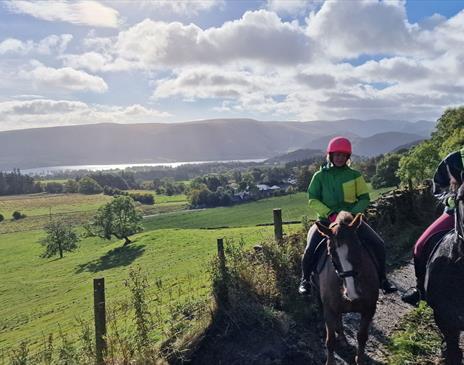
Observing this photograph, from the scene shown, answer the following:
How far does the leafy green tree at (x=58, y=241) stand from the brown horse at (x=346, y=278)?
216 ft

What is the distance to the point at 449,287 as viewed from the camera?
545 centimetres

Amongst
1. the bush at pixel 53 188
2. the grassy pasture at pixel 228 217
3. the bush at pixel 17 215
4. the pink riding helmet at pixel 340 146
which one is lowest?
the bush at pixel 17 215

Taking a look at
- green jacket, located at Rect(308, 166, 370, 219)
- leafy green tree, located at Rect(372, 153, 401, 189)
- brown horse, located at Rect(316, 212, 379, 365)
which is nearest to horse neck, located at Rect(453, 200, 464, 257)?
brown horse, located at Rect(316, 212, 379, 365)

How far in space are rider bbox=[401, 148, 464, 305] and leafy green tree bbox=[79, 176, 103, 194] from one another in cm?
18326

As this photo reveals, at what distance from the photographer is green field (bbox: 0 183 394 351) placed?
2455cm

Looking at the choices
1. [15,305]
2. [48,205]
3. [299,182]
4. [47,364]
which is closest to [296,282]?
[47,364]

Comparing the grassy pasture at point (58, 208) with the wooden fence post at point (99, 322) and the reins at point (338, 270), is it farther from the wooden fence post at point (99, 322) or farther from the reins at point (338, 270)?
the reins at point (338, 270)

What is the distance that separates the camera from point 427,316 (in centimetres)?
845

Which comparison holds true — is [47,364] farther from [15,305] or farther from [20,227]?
[20,227]

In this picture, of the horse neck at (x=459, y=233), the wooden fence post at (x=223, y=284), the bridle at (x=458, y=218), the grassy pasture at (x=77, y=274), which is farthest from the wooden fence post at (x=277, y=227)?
the grassy pasture at (x=77, y=274)

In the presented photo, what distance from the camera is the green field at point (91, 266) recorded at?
24547mm

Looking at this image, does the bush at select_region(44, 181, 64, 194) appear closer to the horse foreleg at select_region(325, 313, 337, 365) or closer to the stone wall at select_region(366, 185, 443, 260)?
the stone wall at select_region(366, 185, 443, 260)

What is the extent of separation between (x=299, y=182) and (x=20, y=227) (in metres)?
73.2

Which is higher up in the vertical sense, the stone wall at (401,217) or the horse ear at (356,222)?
the horse ear at (356,222)
